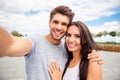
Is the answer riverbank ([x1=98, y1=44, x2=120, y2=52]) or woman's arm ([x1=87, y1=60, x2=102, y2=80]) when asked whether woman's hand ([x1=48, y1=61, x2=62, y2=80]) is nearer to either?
woman's arm ([x1=87, y1=60, x2=102, y2=80])

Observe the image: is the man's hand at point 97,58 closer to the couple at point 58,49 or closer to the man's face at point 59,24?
the couple at point 58,49

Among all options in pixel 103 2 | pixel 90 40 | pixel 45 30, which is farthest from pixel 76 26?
pixel 103 2

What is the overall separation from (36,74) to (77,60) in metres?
0.26

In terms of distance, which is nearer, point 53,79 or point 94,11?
point 53,79

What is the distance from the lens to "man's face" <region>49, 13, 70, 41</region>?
3.32 feet

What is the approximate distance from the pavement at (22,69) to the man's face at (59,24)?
183cm

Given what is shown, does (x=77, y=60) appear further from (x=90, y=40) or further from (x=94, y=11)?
(x=94, y=11)

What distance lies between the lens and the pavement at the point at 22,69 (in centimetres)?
280

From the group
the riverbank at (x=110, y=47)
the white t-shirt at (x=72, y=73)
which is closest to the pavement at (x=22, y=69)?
the riverbank at (x=110, y=47)

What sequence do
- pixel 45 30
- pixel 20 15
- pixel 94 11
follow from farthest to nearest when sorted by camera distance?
pixel 94 11, pixel 20 15, pixel 45 30

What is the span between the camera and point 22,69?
299 cm

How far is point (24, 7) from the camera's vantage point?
2666mm

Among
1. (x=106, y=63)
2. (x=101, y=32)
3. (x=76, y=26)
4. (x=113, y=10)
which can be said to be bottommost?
(x=106, y=63)

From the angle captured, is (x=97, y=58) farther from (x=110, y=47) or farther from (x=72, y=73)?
(x=110, y=47)
